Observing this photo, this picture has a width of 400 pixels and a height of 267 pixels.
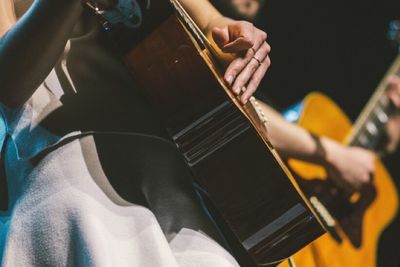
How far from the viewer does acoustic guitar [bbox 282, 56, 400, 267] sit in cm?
153

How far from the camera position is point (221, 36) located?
2.76 ft

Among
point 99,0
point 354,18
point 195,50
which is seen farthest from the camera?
point 354,18

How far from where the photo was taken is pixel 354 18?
2.35m

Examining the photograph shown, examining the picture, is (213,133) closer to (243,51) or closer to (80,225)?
(243,51)

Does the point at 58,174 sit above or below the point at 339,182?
above

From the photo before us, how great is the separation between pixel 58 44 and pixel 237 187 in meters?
0.31

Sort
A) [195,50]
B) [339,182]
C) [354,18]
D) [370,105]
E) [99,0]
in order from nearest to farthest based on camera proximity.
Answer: [99,0]
[195,50]
[339,182]
[370,105]
[354,18]

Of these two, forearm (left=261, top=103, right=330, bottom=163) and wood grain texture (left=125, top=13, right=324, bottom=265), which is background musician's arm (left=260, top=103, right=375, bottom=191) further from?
wood grain texture (left=125, top=13, right=324, bottom=265)

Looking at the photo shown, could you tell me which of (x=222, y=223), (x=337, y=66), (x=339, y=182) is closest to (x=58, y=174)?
(x=222, y=223)

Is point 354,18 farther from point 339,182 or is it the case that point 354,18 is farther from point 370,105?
point 339,182

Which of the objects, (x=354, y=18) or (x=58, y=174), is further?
(x=354, y=18)

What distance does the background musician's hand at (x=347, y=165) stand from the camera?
5.09 ft

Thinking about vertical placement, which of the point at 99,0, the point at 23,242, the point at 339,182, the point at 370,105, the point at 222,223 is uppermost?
the point at 99,0

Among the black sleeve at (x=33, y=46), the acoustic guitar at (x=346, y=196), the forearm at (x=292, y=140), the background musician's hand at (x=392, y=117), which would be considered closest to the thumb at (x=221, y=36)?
the black sleeve at (x=33, y=46)
